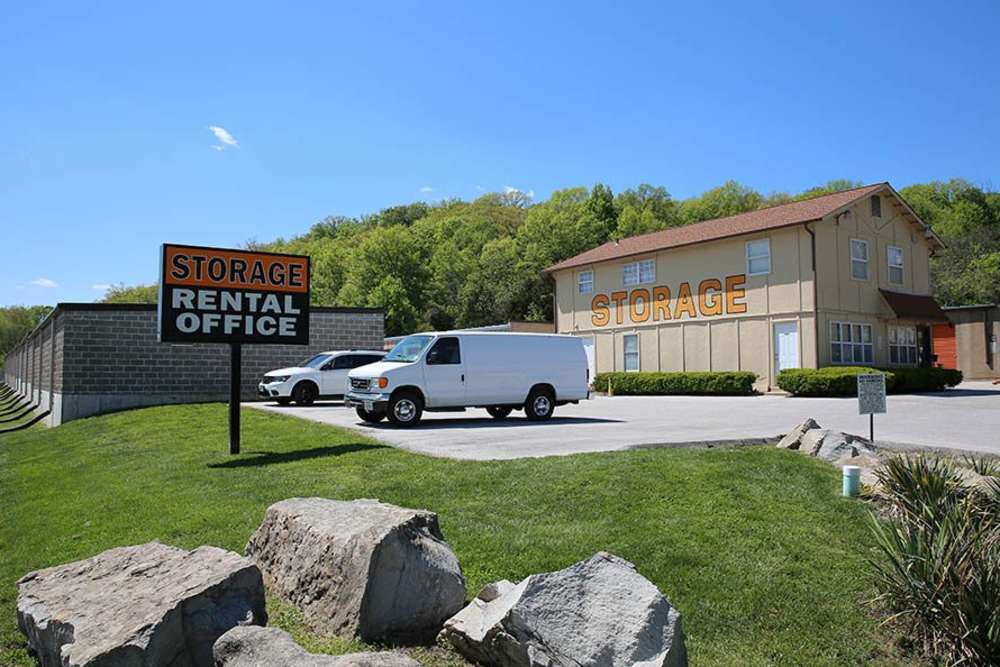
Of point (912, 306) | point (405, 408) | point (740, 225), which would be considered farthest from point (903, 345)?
point (405, 408)

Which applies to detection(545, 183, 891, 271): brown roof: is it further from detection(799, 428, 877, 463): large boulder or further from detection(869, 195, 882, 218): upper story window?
detection(799, 428, 877, 463): large boulder

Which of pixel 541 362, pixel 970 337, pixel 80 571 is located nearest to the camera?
pixel 80 571

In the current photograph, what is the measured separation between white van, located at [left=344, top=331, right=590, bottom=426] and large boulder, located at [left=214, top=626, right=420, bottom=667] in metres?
12.7

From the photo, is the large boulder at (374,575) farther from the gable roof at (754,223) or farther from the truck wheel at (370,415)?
the gable roof at (754,223)

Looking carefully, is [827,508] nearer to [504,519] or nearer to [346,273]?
[504,519]

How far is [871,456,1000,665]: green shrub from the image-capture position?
214 inches

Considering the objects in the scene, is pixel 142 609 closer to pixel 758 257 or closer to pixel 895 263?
pixel 758 257

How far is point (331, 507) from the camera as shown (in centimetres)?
625

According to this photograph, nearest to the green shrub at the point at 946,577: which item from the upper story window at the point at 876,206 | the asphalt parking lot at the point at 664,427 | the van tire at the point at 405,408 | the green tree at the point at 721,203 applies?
the asphalt parking lot at the point at 664,427

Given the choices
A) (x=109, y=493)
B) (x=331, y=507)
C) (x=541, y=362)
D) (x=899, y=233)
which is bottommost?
(x=109, y=493)

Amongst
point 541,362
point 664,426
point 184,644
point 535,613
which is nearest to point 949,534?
point 535,613

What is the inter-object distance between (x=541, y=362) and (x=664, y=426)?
3917 millimetres

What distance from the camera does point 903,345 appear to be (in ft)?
119

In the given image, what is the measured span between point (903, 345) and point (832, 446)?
97.4 ft
